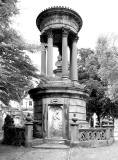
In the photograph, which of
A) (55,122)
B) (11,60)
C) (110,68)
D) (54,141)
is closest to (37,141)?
(54,141)

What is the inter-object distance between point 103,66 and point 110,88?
2217mm

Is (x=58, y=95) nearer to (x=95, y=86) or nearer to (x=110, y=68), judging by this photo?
(x=110, y=68)

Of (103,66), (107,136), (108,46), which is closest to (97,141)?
(107,136)

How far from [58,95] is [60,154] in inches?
171

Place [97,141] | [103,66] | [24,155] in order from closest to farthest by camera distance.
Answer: [24,155] < [97,141] < [103,66]

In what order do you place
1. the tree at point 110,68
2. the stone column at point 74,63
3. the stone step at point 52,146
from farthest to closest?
the tree at point 110,68
the stone column at point 74,63
the stone step at point 52,146

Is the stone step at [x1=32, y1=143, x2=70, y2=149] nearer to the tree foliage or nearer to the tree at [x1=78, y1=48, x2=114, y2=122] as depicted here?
the tree at [x1=78, y1=48, x2=114, y2=122]

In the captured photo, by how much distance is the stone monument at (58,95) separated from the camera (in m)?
14.8

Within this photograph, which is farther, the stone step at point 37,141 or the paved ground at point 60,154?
the stone step at point 37,141

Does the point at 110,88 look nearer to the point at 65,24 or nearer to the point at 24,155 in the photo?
the point at 65,24

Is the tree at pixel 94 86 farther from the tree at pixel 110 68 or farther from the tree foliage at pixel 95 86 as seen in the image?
the tree at pixel 110 68

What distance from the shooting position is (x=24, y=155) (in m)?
11.5

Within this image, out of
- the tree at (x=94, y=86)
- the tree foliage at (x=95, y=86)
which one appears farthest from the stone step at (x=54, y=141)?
the tree foliage at (x=95, y=86)

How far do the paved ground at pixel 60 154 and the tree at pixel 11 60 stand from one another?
10.8 ft
